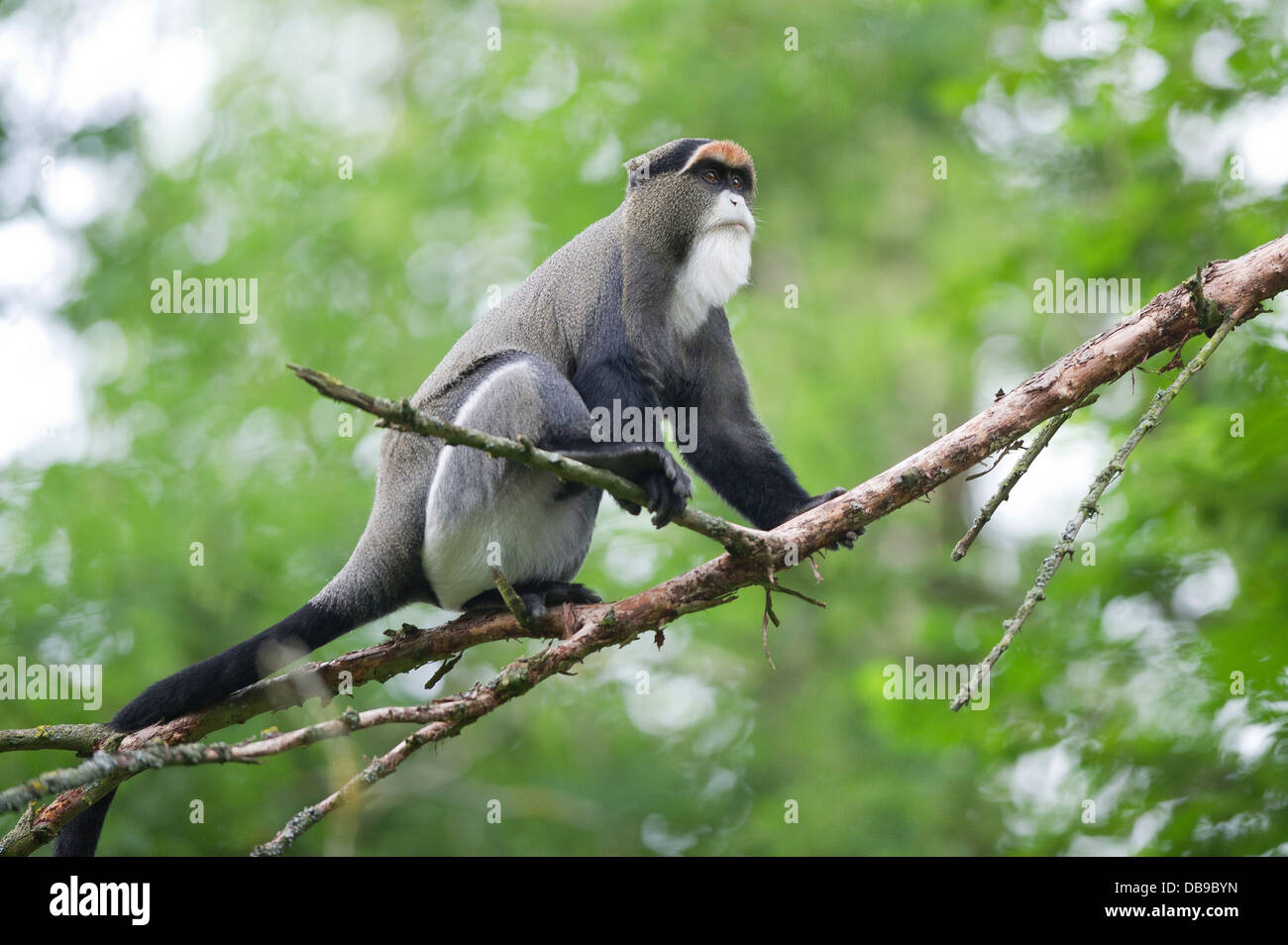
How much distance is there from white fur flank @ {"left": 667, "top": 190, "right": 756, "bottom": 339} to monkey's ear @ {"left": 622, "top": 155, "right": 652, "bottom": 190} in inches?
22.4

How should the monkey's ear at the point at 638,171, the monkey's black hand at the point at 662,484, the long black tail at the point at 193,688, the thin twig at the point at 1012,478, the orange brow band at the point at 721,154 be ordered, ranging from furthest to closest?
the monkey's ear at the point at 638,171 < the orange brow band at the point at 721,154 < the long black tail at the point at 193,688 < the monkey's black hand at the point at 662,484 < the thin twig at the point at 1012,478

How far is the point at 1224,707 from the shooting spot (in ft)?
24.6

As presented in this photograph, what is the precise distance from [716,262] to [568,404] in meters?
1.47

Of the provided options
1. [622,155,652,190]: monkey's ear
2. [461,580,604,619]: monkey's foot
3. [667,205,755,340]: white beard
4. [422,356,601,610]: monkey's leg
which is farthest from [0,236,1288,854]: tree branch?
[622,155,652,190]: monkey's ear

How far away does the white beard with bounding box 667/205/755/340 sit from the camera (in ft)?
22.4

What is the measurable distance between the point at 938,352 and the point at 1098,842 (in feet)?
26.5

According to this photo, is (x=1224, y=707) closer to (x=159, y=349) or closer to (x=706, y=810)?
(x=706, y=810)

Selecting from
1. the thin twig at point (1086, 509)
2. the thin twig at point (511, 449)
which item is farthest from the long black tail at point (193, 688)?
the thin twig at point (1086, 509)

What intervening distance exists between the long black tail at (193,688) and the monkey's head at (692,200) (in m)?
3.23

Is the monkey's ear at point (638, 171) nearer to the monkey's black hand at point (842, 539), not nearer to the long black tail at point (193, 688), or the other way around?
the monkey's black hand at point (842, 539)

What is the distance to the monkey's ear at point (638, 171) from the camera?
23.4 feet

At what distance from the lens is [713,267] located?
22.4ft

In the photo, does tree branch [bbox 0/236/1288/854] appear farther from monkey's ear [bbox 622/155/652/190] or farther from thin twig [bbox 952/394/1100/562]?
monkey's ear [bbox 622/155/652/190]

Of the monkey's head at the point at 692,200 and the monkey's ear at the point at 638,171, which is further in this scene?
the monkey's ear at the point at 638,171
